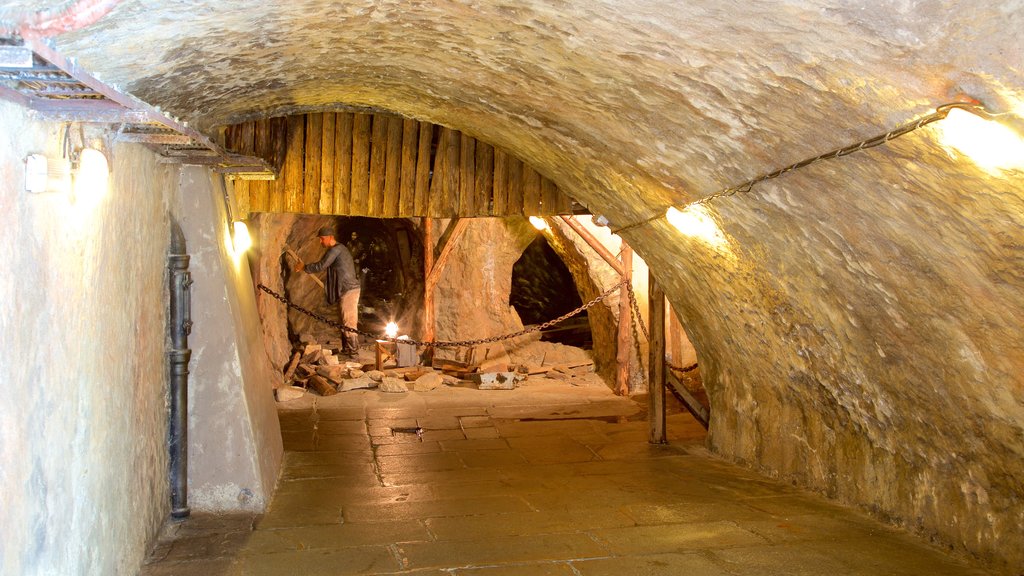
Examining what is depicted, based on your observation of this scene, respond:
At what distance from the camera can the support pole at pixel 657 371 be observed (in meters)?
7.85

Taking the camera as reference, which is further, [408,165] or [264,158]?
[408,165]

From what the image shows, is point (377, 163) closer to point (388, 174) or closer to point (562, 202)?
point (388, 174)

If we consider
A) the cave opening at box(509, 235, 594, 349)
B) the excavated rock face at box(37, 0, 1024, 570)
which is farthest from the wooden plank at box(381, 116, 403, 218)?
the cave opening at box(509, 235, 594, 349)

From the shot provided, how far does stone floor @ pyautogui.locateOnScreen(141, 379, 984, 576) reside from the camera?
473 cm

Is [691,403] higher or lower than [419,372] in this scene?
higher

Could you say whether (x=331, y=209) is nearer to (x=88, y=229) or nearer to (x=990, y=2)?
(x=88, y=229)

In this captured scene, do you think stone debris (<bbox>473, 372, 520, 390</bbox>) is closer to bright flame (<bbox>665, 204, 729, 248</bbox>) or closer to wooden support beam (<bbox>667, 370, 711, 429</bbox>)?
wooden support beam (<bbox>667, 370, 711, 429</bbox>)

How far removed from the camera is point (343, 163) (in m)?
7.90

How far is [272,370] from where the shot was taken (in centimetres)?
1044

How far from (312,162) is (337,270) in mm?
5441

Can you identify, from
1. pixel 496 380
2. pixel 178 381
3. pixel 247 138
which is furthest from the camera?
pixel 496 380

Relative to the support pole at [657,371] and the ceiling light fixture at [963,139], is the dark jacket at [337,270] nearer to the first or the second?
the support pole at [657,371]

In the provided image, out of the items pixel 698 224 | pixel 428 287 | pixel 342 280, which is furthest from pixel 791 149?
pixel 342 280

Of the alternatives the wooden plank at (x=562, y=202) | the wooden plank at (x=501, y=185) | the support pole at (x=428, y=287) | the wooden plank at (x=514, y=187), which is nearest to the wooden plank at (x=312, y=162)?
the wooden plank at (x=501, y=185)
